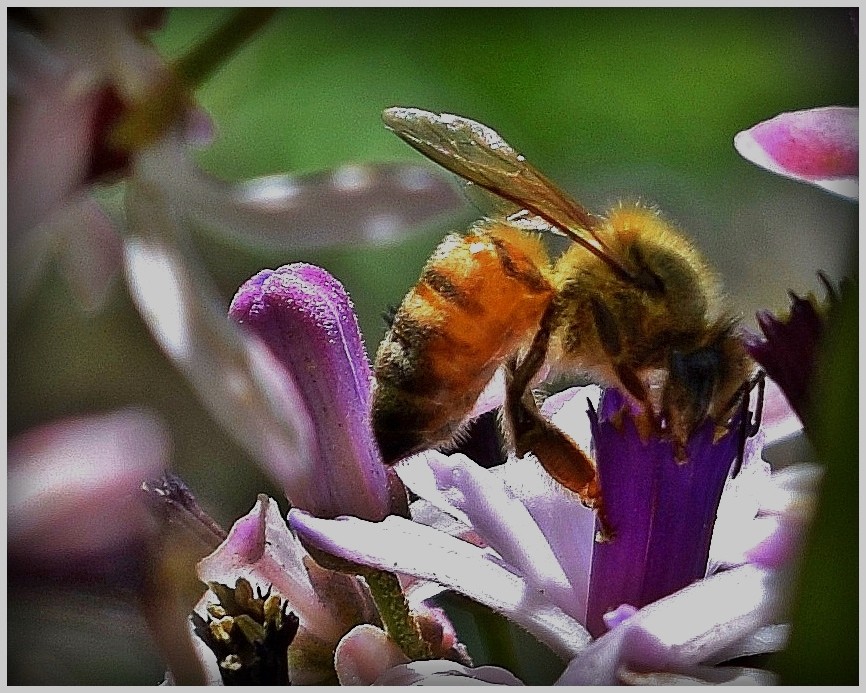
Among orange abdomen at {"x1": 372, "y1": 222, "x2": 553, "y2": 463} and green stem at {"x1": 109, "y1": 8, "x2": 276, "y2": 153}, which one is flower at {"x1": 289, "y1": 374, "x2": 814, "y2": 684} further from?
green stem at {"x1": 109, "y1": 8, "x2": 276, "y2": 153}

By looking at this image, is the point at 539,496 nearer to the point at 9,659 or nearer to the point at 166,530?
the point at 166,530

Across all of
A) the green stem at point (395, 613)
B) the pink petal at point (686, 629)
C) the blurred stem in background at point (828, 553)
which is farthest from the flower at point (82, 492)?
the blurred stem in background at point (828, 553)

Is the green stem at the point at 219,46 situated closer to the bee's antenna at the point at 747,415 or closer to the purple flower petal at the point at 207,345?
the purple flower petal at the point at 207,345

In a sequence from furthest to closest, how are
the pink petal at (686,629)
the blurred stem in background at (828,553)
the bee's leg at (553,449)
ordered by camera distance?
the bee's leg at (553,449)
the pink petal at (686,629)
the blurred stem in background at (828,553)

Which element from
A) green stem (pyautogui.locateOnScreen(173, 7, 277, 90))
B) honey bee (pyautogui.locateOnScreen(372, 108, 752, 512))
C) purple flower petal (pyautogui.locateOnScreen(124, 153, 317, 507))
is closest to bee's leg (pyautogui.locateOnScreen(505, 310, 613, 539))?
honey bee (pyautogui.locateOnScreen(372, 108, 752, 512))

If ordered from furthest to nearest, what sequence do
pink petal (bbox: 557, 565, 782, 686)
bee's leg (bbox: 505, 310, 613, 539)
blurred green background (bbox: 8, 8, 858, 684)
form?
1. blurred green background (bbox: 8, 8, 858, 684)
2. bee's leg (bbox: 505, 310, 613, 539)
3. pink petal (bbox: 557, 565, 782, 686)
